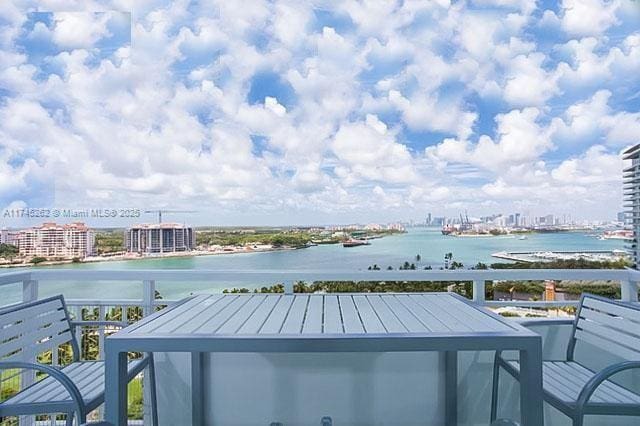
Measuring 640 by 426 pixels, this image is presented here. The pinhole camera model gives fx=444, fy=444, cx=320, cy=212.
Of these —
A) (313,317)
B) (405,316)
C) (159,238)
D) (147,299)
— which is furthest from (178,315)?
(159,238)

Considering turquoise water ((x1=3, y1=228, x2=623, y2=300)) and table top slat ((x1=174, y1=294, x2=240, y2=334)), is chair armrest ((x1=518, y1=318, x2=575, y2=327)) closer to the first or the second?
table top slat ((x1=174, y1=294, x2=240, y2=334))

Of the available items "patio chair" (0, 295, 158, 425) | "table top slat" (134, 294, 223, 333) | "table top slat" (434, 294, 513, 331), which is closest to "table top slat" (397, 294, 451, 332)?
"table top slat" (434, 294, 513, 331)

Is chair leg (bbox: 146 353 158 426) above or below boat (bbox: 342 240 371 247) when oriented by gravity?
below

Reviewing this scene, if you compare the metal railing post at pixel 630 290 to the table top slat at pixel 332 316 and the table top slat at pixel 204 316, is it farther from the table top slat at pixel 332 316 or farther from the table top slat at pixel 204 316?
the table top slat at pixel 204 316

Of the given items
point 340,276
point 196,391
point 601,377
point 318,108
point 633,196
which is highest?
point 318,108

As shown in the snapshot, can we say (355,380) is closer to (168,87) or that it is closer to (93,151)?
(168,87)

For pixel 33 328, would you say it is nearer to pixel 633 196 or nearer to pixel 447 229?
pixel 447 229

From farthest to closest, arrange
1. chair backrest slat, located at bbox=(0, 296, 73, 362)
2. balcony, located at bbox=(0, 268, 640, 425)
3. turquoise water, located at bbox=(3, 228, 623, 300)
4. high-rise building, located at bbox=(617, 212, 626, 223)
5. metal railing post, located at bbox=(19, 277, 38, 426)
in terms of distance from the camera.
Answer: high-rise building, located at bbox=(617, 212, 626, 223), turquoise water, located at bbox=(3, 228, 623, 300), metal railing post, located at bbox=(19, 277, 38, 426), balcony, located at bbox=(0, 268, 640, 425), chair backrest slat, located at bbox=(0, 296, 73, 362)
